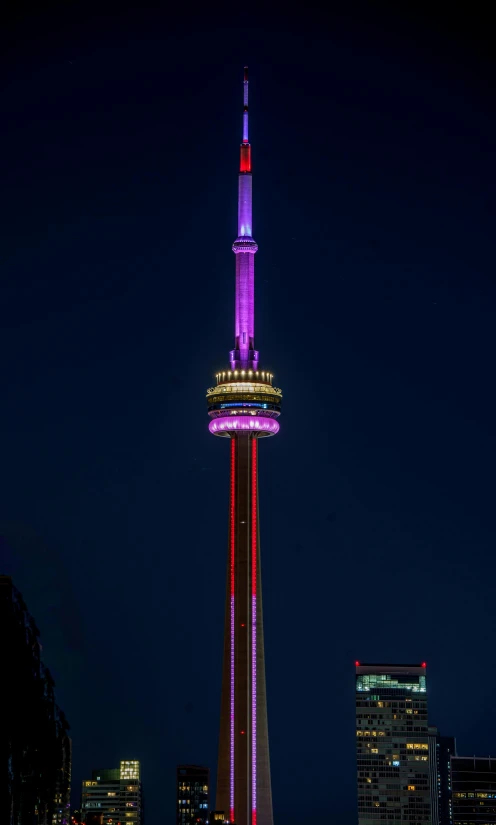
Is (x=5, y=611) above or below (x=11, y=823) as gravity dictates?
above

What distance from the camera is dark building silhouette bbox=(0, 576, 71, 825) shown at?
10469 centimetres

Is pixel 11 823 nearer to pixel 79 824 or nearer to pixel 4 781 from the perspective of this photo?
pixel 4 781

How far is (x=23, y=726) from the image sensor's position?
110500 mm

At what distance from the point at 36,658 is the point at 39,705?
11.2ft

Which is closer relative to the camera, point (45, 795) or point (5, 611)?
point (5, 611)

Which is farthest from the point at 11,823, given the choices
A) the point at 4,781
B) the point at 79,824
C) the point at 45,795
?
the point at 79,824

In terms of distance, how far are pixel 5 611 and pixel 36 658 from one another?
1562cm

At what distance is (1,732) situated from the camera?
336ft

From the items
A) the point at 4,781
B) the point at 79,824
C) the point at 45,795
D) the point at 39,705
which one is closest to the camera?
the point at 4,781

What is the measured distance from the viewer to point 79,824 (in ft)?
591

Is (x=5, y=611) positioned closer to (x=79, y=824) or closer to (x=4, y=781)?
(x=4, y=781)

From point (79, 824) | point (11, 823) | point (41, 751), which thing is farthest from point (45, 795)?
point (79, 824)

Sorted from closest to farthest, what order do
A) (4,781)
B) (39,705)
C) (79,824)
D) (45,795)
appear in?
(4,781) → (39,705) → (45,795) → (79,824)

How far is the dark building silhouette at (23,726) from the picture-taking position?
105 metres
